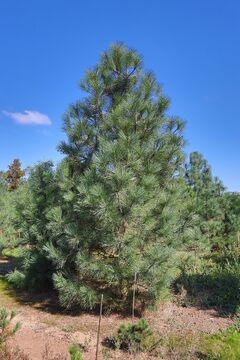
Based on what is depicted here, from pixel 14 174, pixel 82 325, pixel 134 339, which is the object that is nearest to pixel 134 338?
pixel 134 339

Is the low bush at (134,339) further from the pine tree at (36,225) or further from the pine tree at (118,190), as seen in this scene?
the pine tree at (36,225)

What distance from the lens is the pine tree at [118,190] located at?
5.65m

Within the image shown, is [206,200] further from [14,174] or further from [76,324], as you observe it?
[14,174]

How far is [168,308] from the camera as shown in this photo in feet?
21.3

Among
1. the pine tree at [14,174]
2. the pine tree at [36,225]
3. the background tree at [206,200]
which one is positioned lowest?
the pine tree at [36,225]

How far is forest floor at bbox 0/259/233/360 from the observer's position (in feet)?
15.6

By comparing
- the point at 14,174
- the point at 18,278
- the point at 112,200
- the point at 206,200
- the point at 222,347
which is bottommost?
the point at 222,347

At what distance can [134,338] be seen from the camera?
15.4ft

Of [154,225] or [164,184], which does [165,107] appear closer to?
[164,184]

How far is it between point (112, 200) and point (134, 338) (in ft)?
6.81

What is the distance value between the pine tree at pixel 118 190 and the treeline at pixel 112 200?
0.06 feet

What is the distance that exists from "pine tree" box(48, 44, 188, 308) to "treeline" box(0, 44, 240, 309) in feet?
0.06

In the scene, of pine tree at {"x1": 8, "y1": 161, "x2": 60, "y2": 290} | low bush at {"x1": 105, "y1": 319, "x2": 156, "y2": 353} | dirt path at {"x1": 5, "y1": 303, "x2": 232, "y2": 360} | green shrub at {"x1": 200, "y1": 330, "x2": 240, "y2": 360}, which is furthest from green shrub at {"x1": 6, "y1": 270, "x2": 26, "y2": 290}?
green shrub at {"x1": 200, "y1": 330, "x2": 240, "y2": 360}

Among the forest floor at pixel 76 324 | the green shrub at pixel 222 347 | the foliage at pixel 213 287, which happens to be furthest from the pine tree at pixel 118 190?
the foliage at pixel 213 287
